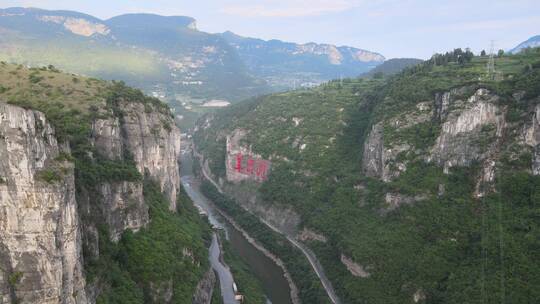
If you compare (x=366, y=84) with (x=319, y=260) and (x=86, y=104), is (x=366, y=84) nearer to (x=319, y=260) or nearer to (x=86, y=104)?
(x=319, y=260)

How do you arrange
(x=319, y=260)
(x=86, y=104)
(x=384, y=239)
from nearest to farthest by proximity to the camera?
(x=86, y=104), (x=384, y=239), (x=319, y=260)

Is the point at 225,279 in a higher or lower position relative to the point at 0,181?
lower

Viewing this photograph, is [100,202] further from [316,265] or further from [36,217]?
[316,265]

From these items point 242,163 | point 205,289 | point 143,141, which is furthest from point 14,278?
point 242,163

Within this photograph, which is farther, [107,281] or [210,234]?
[210,234]

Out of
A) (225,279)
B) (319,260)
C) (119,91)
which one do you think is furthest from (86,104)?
(319,260)

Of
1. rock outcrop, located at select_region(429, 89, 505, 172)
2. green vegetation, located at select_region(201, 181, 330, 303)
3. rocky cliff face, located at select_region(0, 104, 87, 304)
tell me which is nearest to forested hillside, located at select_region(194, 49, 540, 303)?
rock outcrop, located at select_region(429, 89, 505, 172)

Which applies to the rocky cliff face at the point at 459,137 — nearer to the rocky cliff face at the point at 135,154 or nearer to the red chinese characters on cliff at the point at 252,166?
the red chinese characters on cliff at the point at 252,166
